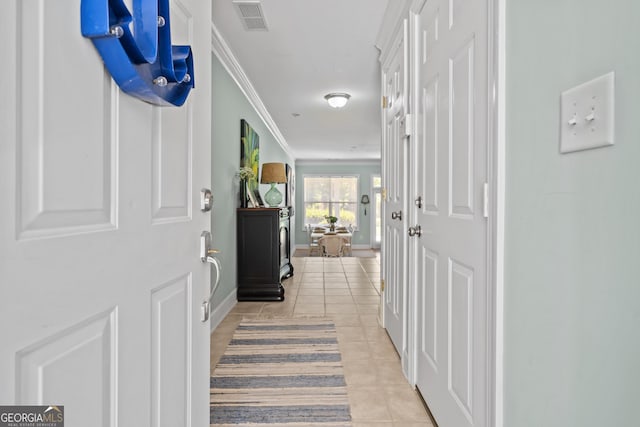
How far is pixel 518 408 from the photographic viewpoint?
40.7 inches

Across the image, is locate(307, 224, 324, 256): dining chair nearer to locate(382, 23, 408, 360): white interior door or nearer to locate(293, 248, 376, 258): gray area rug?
locate(293, 248, 376, 258): gray area rug

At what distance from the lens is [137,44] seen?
0.74 m

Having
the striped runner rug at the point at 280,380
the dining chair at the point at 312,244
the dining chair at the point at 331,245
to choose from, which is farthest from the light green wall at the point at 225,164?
the dining chair at the point at 312,244

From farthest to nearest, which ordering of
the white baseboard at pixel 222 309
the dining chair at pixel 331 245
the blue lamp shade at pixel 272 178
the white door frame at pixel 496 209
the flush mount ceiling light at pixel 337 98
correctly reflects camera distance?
the dining chair at pixel 331 245 < the blue lamp shade at pixel 272 178 < the flush mount ceiling light at pixel 337 98 < the white baseboard at pixel 222 309 < the white door frame at pixel 496 209

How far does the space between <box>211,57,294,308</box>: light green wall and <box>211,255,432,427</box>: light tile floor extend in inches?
20.9

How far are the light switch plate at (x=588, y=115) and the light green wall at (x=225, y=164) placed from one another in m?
2.81

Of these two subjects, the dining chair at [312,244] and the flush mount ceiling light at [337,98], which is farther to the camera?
the dining chair at [312,244]

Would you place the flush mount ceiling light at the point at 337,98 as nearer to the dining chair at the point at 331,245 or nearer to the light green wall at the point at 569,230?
the light green wall at the point at 569,230

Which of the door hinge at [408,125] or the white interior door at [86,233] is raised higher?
the door hinge at [408,125]

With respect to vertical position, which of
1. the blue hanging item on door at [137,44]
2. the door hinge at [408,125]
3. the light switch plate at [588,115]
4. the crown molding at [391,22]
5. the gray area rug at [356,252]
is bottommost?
the gray area rug at [356,252]

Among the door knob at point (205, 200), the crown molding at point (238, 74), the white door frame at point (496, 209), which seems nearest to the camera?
the white door frame at point (496, 209)

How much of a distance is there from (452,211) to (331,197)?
967cm

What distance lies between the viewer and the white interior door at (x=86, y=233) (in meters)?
0.56

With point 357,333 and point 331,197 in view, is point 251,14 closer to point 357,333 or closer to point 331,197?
point 357,333
